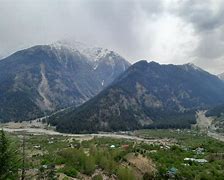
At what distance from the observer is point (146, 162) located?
2633 inches

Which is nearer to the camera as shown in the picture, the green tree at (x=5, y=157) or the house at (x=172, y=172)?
the green tree at (x=5, y=157)

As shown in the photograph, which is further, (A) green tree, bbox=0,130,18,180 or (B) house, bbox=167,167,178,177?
(B) house, bbox=167,167,178,177

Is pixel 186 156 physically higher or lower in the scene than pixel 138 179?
higher

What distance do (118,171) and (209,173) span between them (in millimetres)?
14990

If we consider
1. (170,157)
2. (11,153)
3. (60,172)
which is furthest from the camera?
(170,157)

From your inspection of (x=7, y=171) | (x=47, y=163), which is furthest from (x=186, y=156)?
(x=7, y=171)

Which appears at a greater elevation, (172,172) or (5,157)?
(5,157)

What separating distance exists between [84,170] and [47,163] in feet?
24.1

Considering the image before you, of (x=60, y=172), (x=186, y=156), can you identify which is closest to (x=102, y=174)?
(x=60, y=172)

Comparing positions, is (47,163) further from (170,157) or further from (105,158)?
(170,157)

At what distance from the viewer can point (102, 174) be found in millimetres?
60531

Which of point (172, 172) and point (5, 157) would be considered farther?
point (172, 172)

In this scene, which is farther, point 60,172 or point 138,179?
point 138,179

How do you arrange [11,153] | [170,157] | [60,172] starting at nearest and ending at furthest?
[11,153] < [60,172] < [170,157]
